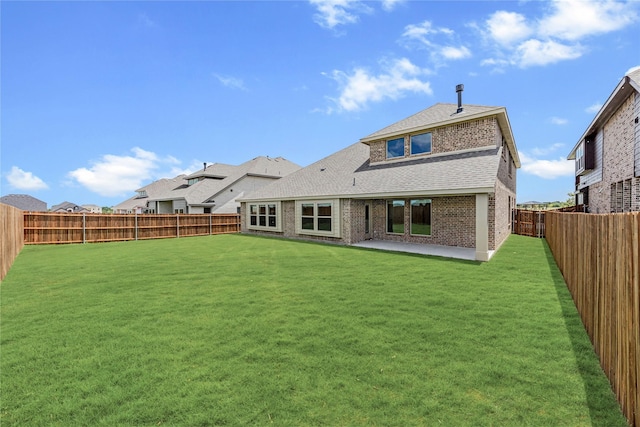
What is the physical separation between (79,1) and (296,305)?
39.0 feet

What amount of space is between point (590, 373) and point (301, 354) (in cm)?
341

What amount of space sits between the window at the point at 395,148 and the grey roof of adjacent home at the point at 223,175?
18.5 m

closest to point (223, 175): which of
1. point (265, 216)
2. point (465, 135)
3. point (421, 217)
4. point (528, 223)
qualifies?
point (265, 216)

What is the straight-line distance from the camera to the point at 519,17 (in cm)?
990

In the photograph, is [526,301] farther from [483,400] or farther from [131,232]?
[131,232]

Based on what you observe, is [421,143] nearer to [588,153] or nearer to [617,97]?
[617,97]

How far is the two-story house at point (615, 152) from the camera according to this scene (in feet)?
39.1

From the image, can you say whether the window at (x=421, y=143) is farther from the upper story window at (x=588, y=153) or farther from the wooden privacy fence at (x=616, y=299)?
the upper story window at (x=588, y=153)

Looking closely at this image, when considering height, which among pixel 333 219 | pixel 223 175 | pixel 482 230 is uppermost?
pixel 223 175

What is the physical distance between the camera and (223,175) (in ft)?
114

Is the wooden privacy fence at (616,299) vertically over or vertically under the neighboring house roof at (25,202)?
under

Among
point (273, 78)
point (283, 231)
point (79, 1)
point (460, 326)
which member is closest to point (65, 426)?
point (460, 326)

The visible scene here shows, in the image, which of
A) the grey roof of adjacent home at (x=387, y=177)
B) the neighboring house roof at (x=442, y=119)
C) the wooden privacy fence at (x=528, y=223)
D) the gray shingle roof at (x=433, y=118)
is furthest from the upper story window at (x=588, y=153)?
the grey roof of adjacent home at (x=387, y=177)

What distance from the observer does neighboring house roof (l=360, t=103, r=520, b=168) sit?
13414mm
